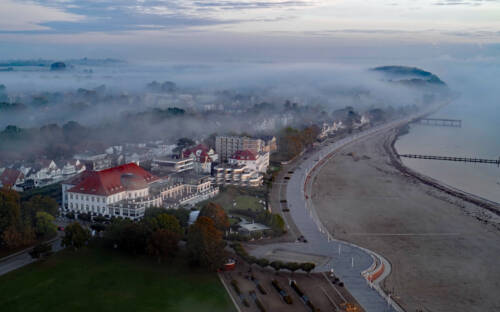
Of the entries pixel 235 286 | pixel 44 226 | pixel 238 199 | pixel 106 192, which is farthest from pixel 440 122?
pixel 44 226

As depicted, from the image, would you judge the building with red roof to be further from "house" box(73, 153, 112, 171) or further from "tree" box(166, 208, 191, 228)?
"house" box(73, 153, 112, 171)

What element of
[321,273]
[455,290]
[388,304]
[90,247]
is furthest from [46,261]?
[455,290]

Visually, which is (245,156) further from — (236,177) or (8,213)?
(8,213)

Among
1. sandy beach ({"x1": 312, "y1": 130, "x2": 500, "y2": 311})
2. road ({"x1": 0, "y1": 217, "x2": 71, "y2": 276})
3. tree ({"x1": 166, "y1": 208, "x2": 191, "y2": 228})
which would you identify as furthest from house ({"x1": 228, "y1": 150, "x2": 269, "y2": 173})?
road ({"x1": 0, "y1": 217, "x2": 71, "y2": 276})

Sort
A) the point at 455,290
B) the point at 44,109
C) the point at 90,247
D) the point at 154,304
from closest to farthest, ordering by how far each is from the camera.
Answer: the point at 154,304 < the point at 455,290 < the point at 90,247 < the point at 44,109

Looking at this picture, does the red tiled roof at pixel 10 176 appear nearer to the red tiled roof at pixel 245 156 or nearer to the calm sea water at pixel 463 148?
the red tiled roof at pixel 245 156

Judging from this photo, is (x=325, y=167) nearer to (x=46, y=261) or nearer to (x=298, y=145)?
(x=298, y=145)
